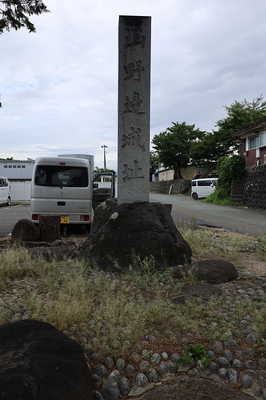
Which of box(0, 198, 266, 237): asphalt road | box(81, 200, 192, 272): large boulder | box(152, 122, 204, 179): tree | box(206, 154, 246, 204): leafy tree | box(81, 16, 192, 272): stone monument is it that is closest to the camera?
box(81, 200, 192, 272): large boulder

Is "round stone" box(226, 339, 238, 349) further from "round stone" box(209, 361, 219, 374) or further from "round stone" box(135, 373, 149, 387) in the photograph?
"round stone" box(135, 373, 149, 387)

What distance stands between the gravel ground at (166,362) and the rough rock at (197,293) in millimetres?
487

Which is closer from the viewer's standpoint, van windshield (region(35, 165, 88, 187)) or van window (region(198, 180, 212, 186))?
van windshield (region(35, 165, 88, 187))

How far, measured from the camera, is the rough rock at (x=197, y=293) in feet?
10.9

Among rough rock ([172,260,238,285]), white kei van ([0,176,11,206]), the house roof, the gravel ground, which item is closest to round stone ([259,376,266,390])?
the gravel ground

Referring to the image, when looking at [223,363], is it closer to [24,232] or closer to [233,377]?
[233,377]


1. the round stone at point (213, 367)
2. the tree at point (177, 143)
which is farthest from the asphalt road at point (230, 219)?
the tree at point (177, 143)

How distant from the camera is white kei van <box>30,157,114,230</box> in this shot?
7.81 metres

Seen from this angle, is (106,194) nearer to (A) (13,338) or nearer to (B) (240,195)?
(A) (13,338)

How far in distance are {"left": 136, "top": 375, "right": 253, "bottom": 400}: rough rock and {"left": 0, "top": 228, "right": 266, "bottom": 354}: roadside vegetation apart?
42 cm

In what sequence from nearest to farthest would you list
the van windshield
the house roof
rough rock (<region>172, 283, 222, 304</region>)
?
rough rock (<region>172, 283, 222, 304</region>) < the van windshield < the house roof

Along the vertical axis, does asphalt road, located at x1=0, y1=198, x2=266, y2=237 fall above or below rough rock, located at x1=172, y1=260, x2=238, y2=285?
below

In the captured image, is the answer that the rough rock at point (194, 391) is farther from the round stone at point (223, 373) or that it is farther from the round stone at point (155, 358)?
the round stone at point (155, 358)

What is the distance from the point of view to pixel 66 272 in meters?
4.23
